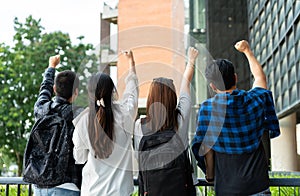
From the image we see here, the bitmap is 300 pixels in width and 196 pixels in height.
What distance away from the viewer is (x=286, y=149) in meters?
13.5

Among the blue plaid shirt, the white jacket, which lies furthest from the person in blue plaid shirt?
the white jacket

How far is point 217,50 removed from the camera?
12.7m

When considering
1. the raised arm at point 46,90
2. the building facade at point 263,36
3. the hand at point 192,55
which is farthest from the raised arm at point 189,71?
the building facade at point 263,36

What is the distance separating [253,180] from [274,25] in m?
10.7

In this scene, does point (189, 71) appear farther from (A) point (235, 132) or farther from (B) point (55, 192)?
(B) point (55, 192)

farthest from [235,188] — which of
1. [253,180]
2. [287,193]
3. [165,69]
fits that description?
[287,193]

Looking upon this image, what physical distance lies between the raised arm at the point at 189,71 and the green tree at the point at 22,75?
51.4 feet

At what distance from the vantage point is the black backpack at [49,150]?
7.72 feet

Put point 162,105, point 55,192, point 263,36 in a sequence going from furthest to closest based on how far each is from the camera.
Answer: point 263,36 → point 55,192 → point 162,105

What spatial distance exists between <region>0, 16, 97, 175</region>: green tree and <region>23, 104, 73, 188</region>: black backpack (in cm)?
1566

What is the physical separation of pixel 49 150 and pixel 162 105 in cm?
72

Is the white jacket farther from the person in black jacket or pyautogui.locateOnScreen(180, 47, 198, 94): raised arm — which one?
pyautogui.locateOnScreen(180, 47, 198, 94): raised arm

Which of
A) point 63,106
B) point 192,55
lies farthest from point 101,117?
point 192,55

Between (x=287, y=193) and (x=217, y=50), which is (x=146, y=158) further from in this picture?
(x=217, y=50)
